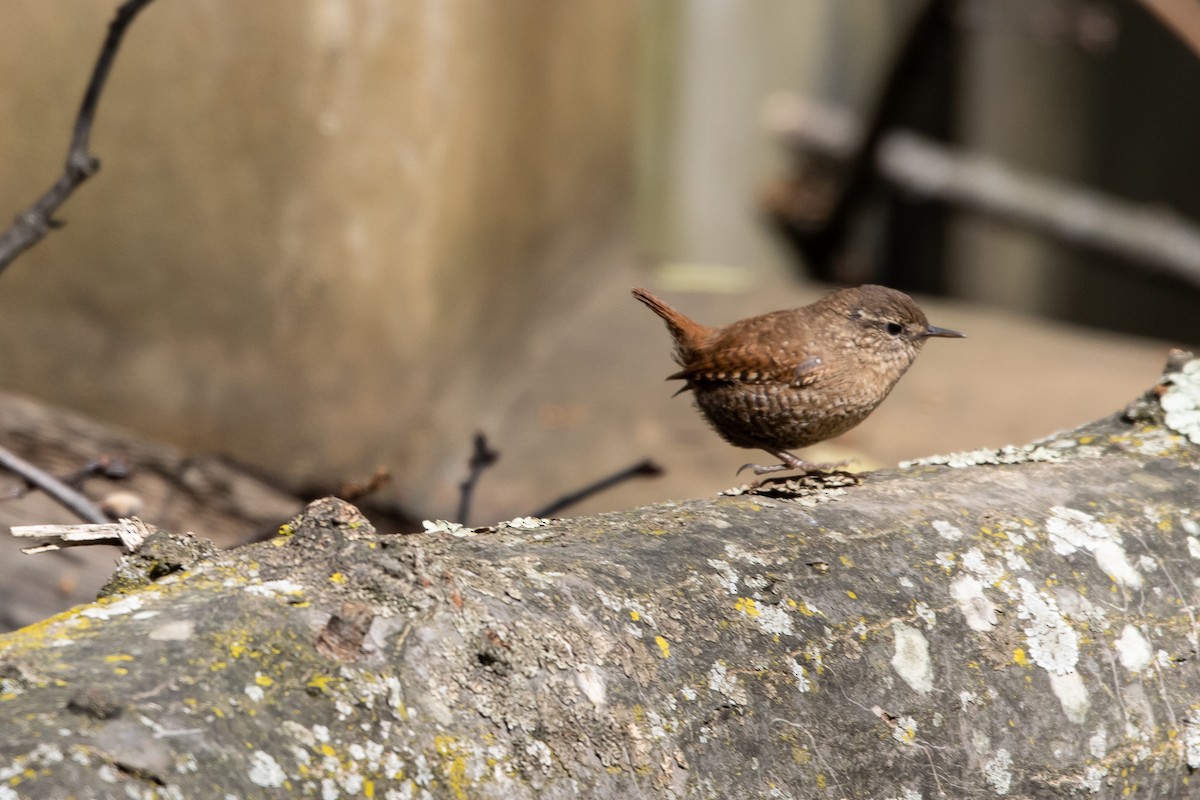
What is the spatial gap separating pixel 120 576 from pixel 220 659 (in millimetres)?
207

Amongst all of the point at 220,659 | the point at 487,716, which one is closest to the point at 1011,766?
the point at 487,716

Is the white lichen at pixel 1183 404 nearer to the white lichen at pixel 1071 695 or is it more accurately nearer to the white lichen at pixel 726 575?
the white lichen at pixel 1071 695

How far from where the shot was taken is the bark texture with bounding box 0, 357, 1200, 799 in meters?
0.99

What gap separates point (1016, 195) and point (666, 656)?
25.2 ft

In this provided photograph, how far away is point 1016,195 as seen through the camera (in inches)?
320

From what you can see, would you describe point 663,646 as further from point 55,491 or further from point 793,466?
point 55,491

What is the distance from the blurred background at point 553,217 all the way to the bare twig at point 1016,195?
3cm

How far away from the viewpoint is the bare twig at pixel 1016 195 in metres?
7.60

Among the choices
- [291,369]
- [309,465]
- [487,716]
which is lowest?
[309,465]

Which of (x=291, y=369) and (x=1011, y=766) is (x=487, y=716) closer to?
(x=1011, y=766)

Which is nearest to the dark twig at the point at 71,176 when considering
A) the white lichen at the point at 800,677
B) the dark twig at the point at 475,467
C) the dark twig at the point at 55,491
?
the dark twig at the point at 55,491

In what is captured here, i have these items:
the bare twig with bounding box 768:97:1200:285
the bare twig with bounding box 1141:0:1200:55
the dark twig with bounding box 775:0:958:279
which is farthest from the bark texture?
the bare twig with bounding box 768:97:1200:285

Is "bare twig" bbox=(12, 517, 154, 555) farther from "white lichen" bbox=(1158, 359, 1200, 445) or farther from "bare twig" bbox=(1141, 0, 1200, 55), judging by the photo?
"bare twig" bbox=(1141, 0, 1200, 55)

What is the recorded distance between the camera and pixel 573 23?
6.34 metres
